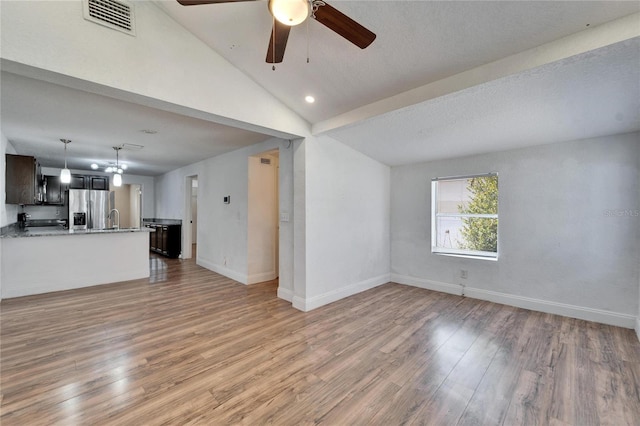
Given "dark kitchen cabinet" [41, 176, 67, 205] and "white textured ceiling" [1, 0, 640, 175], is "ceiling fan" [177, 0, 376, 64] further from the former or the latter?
"dark kitchen cabinet" [41, 176, 67, 205]

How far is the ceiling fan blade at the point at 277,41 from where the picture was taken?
5.46ft

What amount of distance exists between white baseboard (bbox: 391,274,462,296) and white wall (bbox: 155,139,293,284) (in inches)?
83.8

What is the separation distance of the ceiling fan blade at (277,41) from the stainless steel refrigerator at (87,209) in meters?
7.66

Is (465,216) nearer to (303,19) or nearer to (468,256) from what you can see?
(468,256)

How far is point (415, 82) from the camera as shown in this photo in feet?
8.43

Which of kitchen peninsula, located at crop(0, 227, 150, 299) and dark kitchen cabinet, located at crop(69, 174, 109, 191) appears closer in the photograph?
kitchen peninsula, located at crop(0, 227, 150, 299)

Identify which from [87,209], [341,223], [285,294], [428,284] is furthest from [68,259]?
[428,284]

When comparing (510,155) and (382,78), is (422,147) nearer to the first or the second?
(510,155)

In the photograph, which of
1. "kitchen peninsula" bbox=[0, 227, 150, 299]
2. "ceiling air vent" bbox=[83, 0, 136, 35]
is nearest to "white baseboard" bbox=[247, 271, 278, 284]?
"kitchen peninsula" bbox=[0, 227, 150, 299]

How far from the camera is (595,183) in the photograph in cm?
317

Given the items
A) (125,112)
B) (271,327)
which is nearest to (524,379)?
(271,327)

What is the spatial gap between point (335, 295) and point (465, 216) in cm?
239

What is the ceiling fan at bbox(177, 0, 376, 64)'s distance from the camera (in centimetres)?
140

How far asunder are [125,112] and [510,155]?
198 inches
